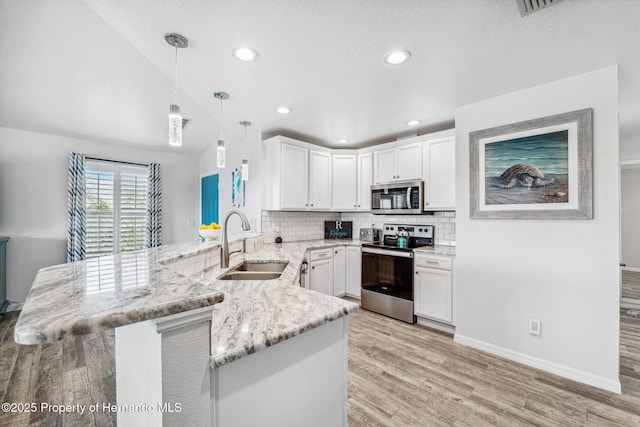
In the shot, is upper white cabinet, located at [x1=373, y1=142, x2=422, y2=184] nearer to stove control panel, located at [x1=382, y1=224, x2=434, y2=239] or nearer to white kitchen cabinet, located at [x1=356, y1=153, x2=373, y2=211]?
white kitchen cabinet, located at [x1=356, y1=153, x2=373, y2=211]

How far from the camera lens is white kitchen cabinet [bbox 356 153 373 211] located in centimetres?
411

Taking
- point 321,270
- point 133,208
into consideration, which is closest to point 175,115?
point 321,270

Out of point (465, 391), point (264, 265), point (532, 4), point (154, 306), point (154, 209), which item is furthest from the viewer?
point (154, 209)

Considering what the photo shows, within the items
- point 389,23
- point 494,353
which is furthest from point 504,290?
point 389,23

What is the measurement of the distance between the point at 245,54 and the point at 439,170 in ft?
8.12

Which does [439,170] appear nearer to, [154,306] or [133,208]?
[154,306]

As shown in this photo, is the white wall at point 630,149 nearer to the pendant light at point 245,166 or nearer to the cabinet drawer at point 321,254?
the cabinet drawer at point 321,254

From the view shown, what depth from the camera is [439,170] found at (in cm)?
332

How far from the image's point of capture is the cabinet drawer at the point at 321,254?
12.0ft

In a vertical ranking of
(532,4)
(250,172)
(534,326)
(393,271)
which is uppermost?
(532,4)

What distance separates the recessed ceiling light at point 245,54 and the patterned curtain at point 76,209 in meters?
3.65

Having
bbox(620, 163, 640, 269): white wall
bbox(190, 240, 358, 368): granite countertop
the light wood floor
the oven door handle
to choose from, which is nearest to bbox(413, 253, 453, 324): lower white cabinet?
the oven door handle

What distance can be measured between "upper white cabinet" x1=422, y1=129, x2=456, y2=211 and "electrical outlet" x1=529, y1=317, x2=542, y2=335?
1306 mm

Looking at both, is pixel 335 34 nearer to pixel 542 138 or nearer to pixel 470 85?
pixel 470 85
